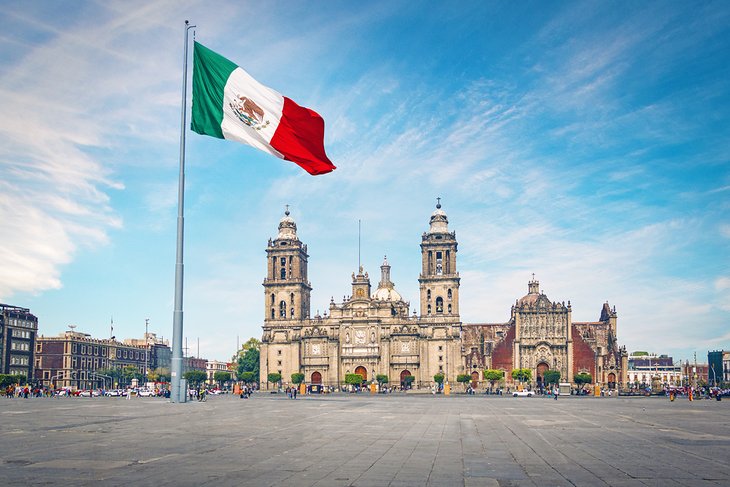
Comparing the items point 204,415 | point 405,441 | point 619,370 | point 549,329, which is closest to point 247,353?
point 549,329

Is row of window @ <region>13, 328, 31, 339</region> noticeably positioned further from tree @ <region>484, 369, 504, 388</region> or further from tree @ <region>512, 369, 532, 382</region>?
tree @ <region>512, 369, 532, 382</region>

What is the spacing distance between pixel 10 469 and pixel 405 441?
12.2 meters

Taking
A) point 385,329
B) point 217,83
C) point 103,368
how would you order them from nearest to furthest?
point 217,83, point 385,329, point 103,368

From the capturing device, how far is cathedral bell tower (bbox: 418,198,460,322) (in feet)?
392

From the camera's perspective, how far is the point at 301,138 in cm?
2134

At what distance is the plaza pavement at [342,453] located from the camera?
14766 millimetres

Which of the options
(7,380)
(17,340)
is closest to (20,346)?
(17,340)

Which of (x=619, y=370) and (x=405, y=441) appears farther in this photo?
(x=619, y=370)

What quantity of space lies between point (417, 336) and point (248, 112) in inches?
3991

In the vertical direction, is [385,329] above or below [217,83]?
below

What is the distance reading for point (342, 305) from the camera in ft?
410

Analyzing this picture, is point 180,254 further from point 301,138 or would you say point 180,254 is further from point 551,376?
point 551,376

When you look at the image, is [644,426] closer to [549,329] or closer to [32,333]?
[549,329]

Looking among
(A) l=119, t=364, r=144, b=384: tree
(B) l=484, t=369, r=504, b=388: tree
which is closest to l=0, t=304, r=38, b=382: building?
(A) l=119, t=364, r=144, b=384: tree
